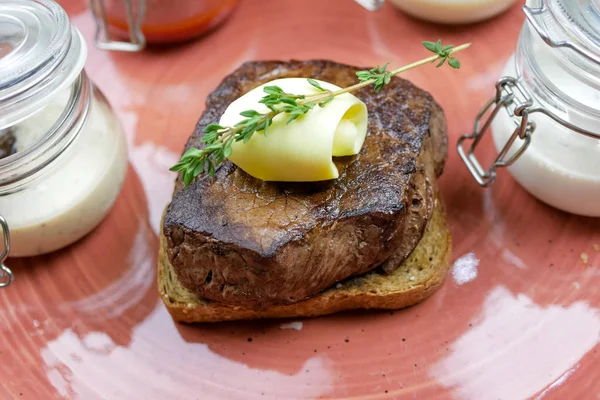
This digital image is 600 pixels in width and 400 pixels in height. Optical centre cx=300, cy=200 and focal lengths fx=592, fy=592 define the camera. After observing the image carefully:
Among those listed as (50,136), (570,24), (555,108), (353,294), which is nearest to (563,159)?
(555,108)

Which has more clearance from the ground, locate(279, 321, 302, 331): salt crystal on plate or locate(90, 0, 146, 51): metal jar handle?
locate(90, 0, 146, 51): metal jar handle

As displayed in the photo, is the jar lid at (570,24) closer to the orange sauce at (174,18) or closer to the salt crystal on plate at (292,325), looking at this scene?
the salt crystal on plate at (292,325)

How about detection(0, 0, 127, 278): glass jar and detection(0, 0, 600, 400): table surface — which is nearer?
detection(0, 0, 127, 278): glass jar

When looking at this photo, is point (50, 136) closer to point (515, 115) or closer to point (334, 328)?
point (334, 328)

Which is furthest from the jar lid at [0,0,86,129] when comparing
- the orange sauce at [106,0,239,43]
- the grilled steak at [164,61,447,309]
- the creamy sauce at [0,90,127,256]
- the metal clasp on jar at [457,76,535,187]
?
the metal clasp on jar at [457,76,535,187]

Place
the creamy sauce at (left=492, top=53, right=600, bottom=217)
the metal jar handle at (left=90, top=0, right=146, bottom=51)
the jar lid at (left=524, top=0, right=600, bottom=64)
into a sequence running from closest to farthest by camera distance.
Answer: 1. the jar lid at (left=524, top=0, right=600, bottom=64)
2. the creamy sauce at (left=492, top=53, right=600, bottom=217)
3. the metal jar handle at (left=90, top=0, right=146, bottom=51)

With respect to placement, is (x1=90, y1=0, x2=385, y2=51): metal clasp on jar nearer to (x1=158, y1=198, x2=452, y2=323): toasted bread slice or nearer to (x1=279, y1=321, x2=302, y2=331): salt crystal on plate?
(x1=158, y1=198, x2=452, y2=323): toasted bread slice

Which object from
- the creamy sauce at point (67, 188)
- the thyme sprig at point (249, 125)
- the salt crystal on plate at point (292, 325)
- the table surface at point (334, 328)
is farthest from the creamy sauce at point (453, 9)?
the salt crystal on plate at point (292, 325)
